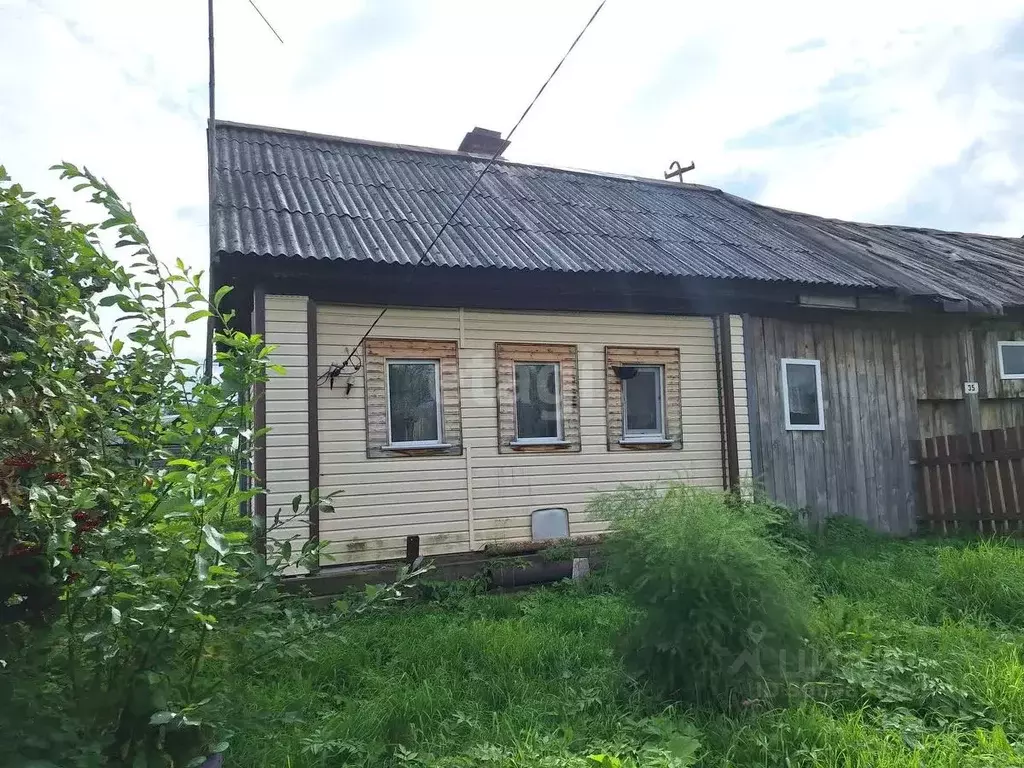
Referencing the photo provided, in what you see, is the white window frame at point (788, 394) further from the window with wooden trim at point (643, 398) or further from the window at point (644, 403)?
the window at point (644, 403)

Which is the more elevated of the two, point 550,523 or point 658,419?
point 658,419

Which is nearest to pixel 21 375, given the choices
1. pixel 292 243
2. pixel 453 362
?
pixel 292 243

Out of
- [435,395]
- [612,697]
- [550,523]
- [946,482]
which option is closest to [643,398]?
[550,523]

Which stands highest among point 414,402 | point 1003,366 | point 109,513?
point 1003,366

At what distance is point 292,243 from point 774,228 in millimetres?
7955

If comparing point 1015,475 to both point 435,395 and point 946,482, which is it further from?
point 435,395

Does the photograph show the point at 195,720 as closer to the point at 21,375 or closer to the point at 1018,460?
the point at 21,375

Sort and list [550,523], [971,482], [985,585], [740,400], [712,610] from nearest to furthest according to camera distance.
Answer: [712,610]
[985,585]
[550,523]
[740,400]
[971,482]

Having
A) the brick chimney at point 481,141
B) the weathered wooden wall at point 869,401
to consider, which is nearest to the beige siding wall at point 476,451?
the weathered wooden wall at point 869,401

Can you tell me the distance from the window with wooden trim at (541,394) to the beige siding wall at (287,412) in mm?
2124

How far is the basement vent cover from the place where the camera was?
306 inches

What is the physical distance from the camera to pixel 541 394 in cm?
813

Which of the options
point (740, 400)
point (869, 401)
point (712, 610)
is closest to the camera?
point (712, 610)

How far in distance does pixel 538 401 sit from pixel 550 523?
53.3 inches
